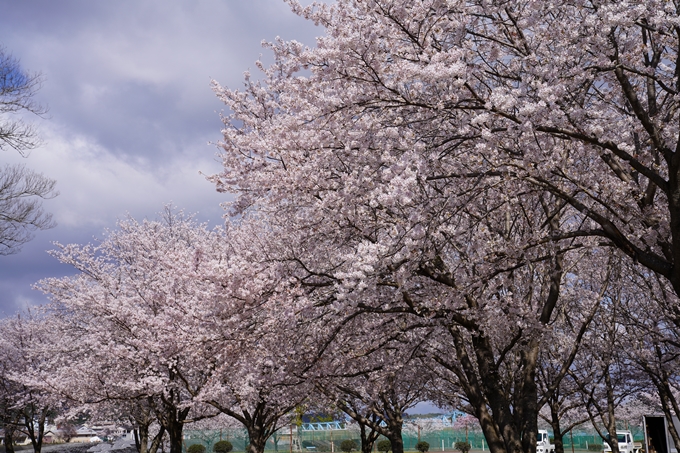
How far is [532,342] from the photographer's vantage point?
32.2ft

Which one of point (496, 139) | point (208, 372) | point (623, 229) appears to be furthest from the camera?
point (208, 372)

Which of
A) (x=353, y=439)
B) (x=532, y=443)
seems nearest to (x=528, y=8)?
(x=532, y=443)

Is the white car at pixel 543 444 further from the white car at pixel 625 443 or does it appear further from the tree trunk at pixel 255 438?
the tree trunk at pixel 255 438

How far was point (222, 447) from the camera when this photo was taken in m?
40.5

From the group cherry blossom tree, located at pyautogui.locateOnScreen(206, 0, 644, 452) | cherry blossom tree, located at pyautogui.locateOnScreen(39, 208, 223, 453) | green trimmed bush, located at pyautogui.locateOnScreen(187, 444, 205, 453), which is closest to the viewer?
cherry blossom tree, located at pyautogui.locateOnScreen(206, 0, 644, 452)

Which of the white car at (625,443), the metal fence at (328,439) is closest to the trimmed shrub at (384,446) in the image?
the metal fence at (328,439)

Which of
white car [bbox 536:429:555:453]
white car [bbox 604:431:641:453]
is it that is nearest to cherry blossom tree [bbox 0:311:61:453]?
white car [bbox 536:429:555:453]

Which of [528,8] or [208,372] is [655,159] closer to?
[528,8]

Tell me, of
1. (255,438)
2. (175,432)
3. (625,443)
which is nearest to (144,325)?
(175,432)

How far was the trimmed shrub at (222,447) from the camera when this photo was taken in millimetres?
40375

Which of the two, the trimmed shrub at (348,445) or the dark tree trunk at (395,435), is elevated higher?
the dark tree trunk at (395,435)

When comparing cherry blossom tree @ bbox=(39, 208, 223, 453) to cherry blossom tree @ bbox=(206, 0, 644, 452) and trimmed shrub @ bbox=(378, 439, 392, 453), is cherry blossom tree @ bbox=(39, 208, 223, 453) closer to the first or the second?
cherry blossom tree @ bbox=(206, 0, 644, 452)

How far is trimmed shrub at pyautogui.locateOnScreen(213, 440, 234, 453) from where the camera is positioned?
40375 millimetres

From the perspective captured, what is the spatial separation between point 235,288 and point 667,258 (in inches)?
223
